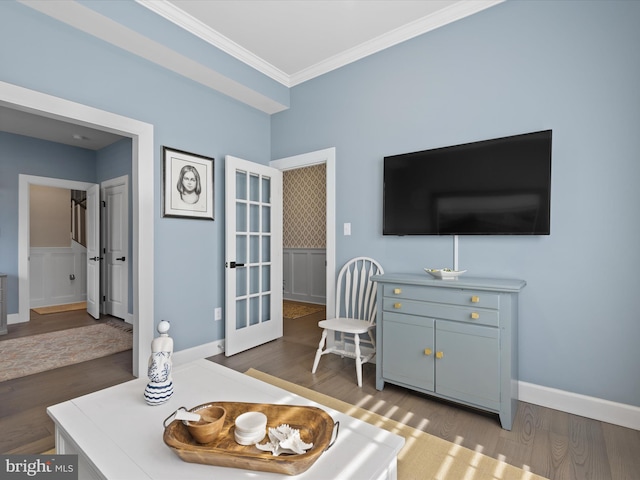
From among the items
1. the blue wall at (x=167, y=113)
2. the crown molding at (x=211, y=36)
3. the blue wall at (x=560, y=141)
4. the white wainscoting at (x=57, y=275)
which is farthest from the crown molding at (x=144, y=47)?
the white wainscoting at (x=57, y=275)

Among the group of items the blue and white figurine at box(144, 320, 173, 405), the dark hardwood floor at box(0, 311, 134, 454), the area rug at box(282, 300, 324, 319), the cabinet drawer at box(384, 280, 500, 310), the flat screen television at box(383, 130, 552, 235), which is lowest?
the area rug at box(282, 300, 324, 319)

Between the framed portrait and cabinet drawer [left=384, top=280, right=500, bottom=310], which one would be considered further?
the framed portrait

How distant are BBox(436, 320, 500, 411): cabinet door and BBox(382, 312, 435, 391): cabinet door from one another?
0.07 m

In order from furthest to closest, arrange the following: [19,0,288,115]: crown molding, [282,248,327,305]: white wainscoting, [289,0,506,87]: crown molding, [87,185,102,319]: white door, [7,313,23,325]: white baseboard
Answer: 1. [282,248,327,305]: white wainscoting
2. [87,185,102,319]: white door
3. [7,313,23,325]: white baseboard
4. [289,0,506,87]: crown molding
5. [19,0,288,115]: crown molding

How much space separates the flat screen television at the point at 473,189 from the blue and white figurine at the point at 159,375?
2035 millimetres

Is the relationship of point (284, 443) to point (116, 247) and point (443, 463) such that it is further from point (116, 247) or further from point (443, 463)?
point (116, 247)

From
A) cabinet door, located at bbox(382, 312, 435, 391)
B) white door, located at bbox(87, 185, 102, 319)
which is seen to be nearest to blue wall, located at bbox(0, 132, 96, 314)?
white door, located at bbox(87, 185, 102, 319)

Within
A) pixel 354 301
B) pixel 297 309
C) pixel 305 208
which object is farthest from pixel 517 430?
pixel 305 208

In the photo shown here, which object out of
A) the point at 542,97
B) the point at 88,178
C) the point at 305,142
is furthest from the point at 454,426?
the point at 88,178

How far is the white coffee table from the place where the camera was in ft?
3.18

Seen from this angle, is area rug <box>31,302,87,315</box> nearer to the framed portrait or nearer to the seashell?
the framed portrait

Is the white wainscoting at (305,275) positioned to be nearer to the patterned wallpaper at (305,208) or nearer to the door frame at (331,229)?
the patterned wallpaper at (305,208)

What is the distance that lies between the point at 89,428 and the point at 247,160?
2.93 metres

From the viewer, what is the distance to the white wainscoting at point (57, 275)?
18.7 feet
